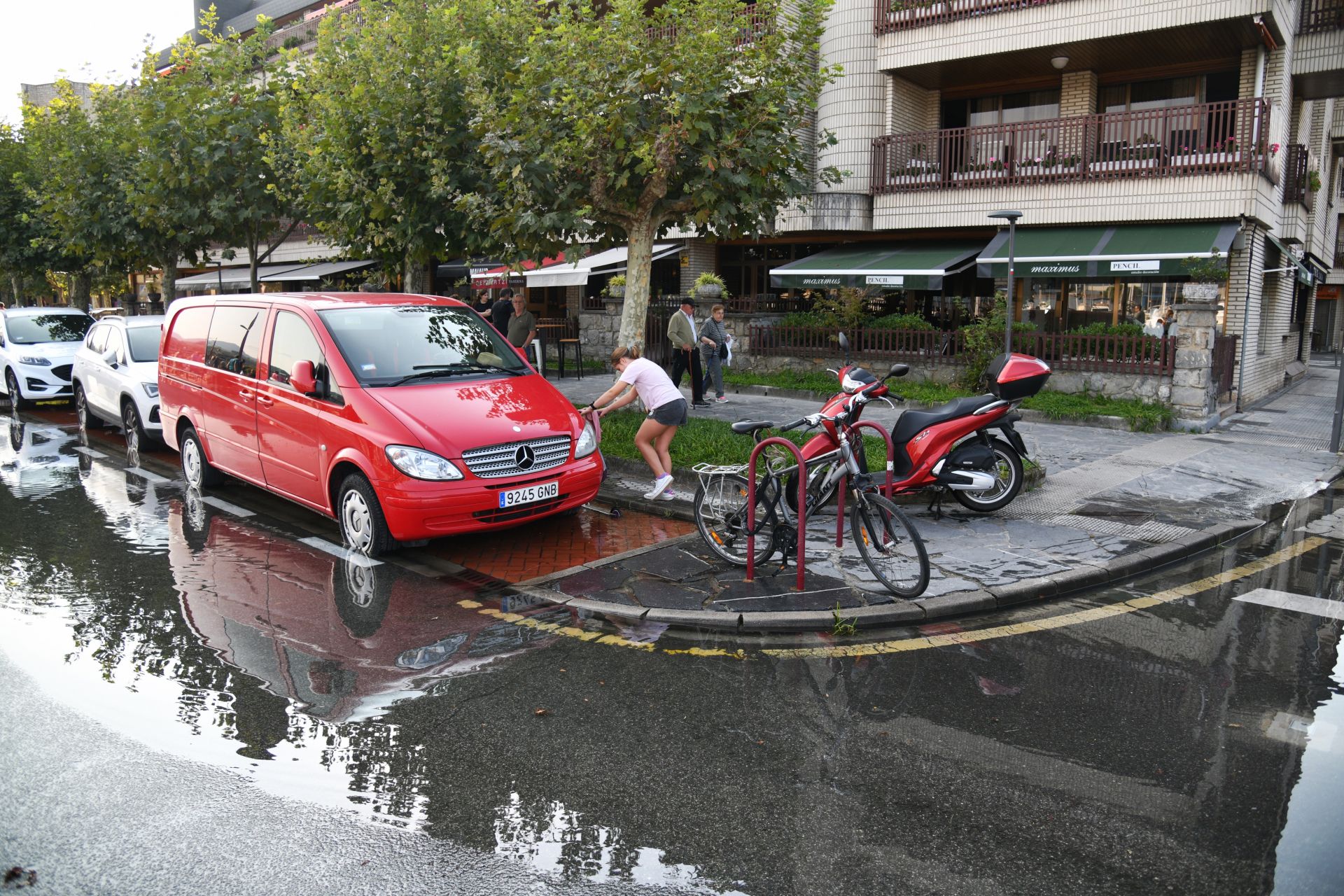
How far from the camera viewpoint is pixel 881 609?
616 cm

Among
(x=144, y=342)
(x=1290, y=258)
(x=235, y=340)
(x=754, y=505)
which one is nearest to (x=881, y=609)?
(x=754, y=505)

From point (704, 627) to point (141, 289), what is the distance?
56.0 meters

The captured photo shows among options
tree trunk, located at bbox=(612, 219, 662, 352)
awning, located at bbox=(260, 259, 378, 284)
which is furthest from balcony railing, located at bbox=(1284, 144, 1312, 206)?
awning, located at bbox=(260, 259, 378, 284)

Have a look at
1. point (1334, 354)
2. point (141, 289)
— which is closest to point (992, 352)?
point (1334, 354)

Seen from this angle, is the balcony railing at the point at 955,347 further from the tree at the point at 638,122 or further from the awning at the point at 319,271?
the awning at the point at 319,271

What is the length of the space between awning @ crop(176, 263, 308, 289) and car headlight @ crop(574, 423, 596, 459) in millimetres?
26484

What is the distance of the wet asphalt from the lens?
353 centimetres

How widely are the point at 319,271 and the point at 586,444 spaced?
82.4ft

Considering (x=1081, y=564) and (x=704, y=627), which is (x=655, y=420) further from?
(x=1081, y=564)

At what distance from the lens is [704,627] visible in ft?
19.8

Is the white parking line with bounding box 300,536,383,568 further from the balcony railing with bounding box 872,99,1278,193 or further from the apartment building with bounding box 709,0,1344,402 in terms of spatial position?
the balcony railing with bounding box 872,99,1278,193

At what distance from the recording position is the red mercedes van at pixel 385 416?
710cm

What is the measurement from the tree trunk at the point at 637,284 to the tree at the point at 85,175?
1339 cm

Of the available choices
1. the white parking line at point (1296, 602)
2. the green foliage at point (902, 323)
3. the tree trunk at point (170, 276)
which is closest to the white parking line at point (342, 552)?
the white parking line at point (1296, 602)
